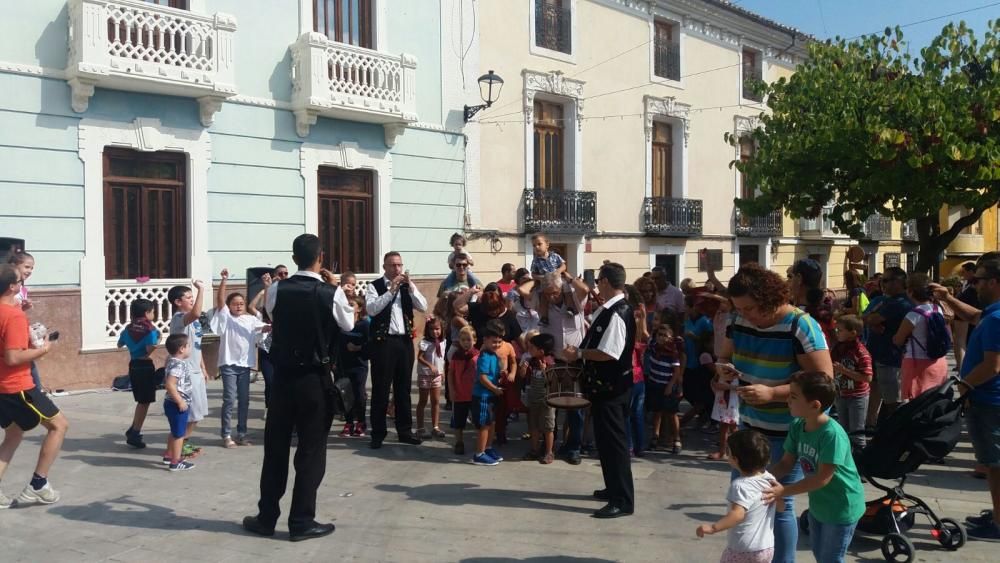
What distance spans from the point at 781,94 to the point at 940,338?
17.9 feet

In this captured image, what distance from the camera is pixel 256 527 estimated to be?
17.8 ft

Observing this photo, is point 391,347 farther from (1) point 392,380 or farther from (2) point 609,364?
(2) point 609,364

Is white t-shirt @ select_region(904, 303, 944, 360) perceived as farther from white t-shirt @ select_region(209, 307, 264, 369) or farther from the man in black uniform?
white t-shirt @ select_region(209, 307, 264, 369)

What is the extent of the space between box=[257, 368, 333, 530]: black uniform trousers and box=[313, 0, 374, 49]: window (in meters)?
10.2

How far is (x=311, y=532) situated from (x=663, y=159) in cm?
1788

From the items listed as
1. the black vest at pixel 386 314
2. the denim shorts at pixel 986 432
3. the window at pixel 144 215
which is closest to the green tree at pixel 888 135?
the denim shorts at pixel 986 432

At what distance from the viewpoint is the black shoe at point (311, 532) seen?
5.31 m

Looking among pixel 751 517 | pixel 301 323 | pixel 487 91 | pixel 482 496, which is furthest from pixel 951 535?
pixel 487 91

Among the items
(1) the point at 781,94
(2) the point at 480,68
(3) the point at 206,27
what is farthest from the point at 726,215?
(3) the point at 206,27

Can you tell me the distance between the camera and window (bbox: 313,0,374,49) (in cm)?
1423

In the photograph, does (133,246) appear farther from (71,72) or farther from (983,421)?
(983,421)

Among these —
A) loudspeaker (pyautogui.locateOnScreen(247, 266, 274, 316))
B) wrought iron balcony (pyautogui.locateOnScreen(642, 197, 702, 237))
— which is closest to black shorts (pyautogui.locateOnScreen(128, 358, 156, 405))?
loudspeaker (pyautogui.locateOnScreen(247, 266, 274, 316))

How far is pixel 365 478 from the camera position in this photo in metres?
6.92

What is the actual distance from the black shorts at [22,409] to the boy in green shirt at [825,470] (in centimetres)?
496
